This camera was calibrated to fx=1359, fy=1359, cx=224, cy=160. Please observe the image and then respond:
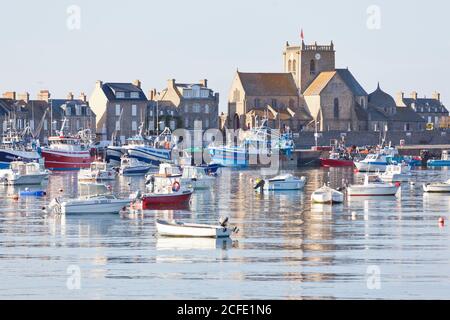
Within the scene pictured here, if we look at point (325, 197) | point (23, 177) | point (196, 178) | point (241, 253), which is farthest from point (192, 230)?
point (23, 177)

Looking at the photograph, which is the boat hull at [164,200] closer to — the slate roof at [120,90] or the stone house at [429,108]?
the slate roof at [120,90]

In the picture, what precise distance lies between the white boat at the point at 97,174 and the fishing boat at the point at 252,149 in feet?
102

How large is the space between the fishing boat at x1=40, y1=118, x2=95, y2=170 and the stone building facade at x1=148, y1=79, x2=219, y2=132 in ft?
88.0

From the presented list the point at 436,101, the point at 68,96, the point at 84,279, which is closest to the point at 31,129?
the point at 68,96

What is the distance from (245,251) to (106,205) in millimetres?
16668

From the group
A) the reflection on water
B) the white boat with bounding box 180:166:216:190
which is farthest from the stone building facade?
the reflection on water

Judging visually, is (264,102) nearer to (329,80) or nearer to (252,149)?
(329,80)

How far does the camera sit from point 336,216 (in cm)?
7212

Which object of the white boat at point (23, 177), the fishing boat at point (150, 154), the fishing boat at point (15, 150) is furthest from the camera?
the fishing boat at point (150, 154)

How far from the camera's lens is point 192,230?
2329 inches

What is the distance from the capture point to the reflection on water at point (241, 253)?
151 ft

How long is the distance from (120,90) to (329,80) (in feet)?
90.3

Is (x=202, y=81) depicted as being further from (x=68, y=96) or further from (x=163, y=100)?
(x=68, y=96)

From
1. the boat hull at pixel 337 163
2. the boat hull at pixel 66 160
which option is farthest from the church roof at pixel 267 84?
the boat hull at pixel 66 160
